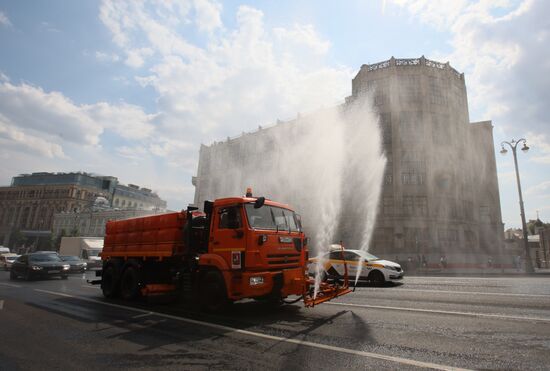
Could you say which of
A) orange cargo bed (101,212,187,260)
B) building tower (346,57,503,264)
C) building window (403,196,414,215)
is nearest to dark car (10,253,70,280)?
orange cargo bed (101,212,187,260)

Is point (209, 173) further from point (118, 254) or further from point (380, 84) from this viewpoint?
point (118, 254)

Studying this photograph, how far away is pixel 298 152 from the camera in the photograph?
3206 cm

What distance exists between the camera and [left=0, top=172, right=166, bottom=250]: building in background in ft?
325

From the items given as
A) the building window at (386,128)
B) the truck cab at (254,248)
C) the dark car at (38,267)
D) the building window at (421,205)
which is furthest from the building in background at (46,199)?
the truck cab at (254,248)

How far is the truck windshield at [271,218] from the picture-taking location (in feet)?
23.9

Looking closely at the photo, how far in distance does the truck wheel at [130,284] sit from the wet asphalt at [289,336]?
2.87 ft

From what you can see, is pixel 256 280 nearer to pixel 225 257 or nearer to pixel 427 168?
pixel 225 257

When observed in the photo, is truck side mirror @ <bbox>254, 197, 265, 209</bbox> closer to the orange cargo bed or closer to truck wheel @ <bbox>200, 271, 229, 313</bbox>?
truck wheel @ <bbox>200, 271, 229, 313</bbox>

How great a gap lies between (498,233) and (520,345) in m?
51.4

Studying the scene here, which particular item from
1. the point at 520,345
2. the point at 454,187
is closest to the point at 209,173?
the point at 454,187

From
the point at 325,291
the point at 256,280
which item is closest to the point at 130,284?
the point at 256,280

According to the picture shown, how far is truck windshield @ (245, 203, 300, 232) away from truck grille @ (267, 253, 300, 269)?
665mm

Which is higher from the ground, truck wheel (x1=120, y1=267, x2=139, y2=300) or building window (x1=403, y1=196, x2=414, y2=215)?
building window (x1=403, y1=196, x2=414, y2=215)

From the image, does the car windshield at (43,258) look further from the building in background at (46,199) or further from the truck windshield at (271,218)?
the building in background at (46,199)
